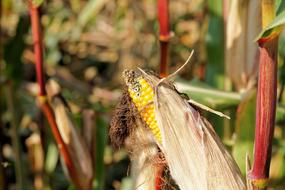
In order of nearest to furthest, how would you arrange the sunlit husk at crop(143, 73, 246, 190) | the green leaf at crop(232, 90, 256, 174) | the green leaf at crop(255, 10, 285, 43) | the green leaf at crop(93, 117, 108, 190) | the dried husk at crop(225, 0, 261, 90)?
1. the green leaf at crop(255, 10, 285, 43)
2. the sunlit husk at crop(143, 73, 246, 190)
3. the green leaf at crop(232, 90, 256, 174)
4. the dried husk at crop(225, 0, 261, 90)
5. the green leaf at crop(93, 117, 108, 190)

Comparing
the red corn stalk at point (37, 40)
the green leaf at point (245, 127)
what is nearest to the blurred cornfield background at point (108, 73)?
the green leaf at point (245, 127)

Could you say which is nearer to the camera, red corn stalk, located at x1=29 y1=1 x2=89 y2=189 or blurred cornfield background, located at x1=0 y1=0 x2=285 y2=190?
red corn stalk, located at x1=29 y1=1 x2=89 y2=189

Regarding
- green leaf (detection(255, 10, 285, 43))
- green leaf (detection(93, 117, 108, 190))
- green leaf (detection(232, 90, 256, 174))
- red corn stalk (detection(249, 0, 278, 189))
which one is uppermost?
green leaf (detection(255, 10, 285, 43))

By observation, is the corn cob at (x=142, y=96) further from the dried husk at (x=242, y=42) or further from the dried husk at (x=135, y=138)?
the dried husk at (x=242, y=42)

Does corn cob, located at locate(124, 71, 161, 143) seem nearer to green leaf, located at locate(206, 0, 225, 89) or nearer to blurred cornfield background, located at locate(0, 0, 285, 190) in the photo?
blurred cornfield background, located at locate(0, 0, 285, 190)

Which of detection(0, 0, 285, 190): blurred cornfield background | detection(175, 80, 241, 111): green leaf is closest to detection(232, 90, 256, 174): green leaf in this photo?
detection(0, 0, 285, 190): blurred cornfield background

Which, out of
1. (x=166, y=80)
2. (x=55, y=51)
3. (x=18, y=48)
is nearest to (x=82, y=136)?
(x=18, y=48)
